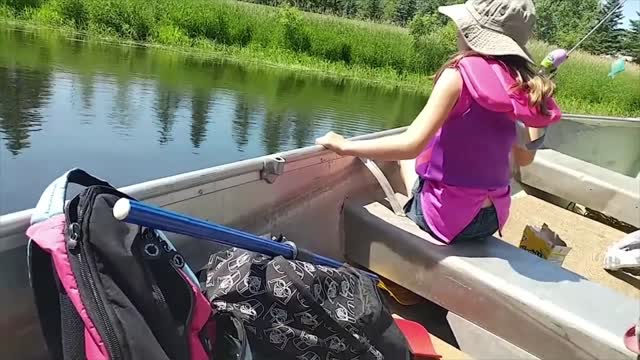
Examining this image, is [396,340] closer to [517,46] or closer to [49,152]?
[517,46]

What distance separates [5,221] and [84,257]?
0.18 meters

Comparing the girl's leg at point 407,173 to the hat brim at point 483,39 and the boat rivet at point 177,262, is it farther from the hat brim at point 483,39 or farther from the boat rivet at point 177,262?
the boat rivet at point 177,262

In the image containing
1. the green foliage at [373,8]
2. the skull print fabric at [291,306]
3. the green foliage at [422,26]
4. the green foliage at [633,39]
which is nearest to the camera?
the skull print fabric at [291,306]

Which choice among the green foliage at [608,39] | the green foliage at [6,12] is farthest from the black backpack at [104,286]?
the green foliage at [608,39]

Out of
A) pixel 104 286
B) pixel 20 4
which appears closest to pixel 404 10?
pixel 20 4

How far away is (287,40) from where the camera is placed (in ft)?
44.4

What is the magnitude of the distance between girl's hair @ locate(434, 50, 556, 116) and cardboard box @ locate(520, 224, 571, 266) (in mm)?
813

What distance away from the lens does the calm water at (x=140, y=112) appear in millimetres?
3879

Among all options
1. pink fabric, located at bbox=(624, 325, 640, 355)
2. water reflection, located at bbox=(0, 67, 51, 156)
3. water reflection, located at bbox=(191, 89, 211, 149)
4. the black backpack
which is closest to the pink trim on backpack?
the black backpack

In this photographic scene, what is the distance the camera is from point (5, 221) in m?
1.03

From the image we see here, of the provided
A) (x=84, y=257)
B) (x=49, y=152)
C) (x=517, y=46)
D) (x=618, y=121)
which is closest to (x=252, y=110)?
(x=49, y=152)

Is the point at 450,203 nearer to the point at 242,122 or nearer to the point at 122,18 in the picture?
the point at 242,122

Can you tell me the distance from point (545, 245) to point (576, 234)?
766 mm

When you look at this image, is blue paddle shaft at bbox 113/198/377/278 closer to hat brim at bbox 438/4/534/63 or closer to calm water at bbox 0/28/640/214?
hat brim at bbox 438/4/534/63
